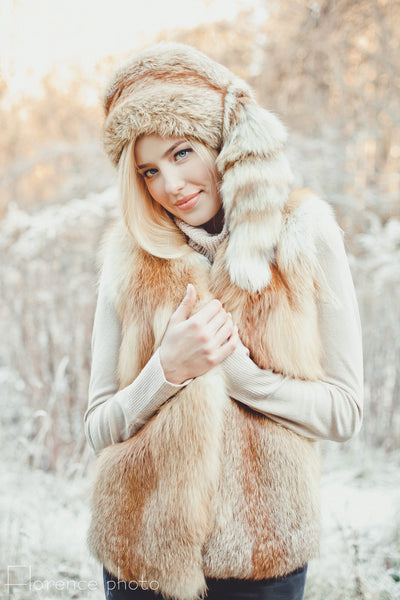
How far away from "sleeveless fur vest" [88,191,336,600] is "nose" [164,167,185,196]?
21 centimetres


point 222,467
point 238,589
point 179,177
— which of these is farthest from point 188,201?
point 238,589

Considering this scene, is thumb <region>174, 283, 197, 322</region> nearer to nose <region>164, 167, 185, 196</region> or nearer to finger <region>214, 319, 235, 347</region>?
finger <region>214, 319, 235, 347</region>

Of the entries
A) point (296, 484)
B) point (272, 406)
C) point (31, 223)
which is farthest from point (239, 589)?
point (31, 223)

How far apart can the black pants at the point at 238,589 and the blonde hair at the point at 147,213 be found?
80 centimetres

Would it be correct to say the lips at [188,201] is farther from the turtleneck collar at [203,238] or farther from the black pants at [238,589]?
the black pants at [238,589]

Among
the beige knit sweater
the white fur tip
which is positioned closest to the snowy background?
the beige knit sweater

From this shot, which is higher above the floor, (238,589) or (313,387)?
(313,387)

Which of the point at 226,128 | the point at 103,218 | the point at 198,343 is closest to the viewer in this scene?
the point at 198,343

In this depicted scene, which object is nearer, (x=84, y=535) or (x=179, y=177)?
(x=179, y=177)

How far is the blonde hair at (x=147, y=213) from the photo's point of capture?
4.31 ft

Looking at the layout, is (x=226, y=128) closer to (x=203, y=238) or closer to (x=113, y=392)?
(x=203, y=238)

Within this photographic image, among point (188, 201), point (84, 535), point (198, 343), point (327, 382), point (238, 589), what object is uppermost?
point (188, 201)

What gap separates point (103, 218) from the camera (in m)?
4.10

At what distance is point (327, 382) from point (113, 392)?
0.58 metres
